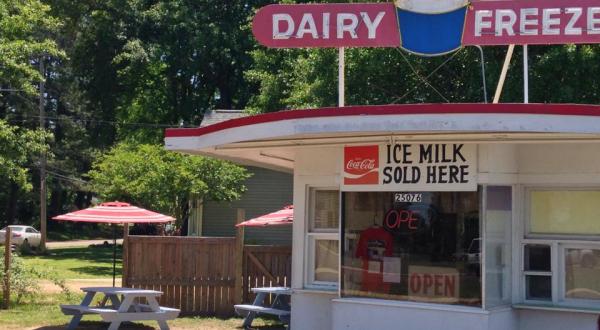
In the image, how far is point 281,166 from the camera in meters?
14.3

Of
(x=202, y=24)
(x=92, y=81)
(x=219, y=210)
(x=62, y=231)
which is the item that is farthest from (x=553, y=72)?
(x=62, y=231)

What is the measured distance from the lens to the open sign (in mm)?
9914

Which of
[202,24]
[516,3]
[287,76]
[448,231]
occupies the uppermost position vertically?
[202,24]

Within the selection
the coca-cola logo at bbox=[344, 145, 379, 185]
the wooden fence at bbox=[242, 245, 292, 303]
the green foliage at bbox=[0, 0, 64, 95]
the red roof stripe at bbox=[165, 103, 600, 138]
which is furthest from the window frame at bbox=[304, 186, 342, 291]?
the green foliage at bbox=[0, 0, 64, 95]

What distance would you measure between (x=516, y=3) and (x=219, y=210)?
68.6 feet

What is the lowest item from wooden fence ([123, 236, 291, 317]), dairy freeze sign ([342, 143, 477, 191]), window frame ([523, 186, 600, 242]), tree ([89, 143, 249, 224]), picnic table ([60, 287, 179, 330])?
picnic table ([60, 287, 179, 330])

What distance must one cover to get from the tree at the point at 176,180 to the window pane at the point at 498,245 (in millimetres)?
18166

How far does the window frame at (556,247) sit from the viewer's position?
987cm

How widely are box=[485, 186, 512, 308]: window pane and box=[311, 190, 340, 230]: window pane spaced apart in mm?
2120

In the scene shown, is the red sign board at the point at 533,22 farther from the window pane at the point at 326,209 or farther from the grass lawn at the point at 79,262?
the grass lawn at the point at 79,262

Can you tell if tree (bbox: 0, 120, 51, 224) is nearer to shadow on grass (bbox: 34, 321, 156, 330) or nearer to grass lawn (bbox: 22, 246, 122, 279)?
grass lawn (bbox: 22, 246, 122, 279)

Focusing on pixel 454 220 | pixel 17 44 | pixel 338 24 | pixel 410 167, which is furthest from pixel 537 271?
pixel 17 44

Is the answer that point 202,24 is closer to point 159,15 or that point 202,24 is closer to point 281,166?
point 159,15

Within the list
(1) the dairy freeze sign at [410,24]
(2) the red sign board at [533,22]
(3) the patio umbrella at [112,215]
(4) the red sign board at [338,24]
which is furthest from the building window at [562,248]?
(3) the patio umbrella at [112,215]
